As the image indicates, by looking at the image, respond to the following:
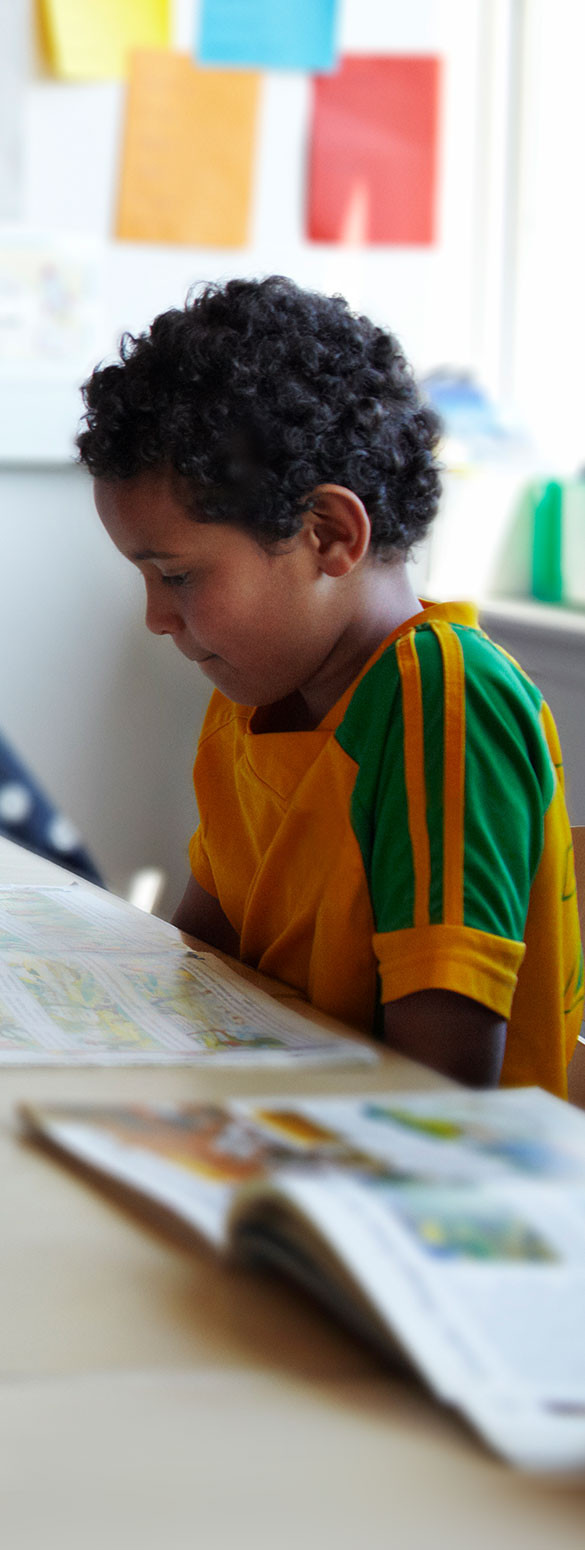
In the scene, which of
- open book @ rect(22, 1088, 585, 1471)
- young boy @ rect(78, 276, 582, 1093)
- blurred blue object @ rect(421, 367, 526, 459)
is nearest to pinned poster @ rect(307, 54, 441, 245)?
blurred blue object @ rect(421, 367, 526, 459)

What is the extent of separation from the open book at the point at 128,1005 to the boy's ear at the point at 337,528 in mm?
254

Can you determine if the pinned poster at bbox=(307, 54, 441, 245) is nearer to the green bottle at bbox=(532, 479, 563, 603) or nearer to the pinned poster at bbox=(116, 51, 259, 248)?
the pinned poster at bbox=(116, 51, 259, 248)

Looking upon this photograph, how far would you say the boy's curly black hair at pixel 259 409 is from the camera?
Result: 0.92 m

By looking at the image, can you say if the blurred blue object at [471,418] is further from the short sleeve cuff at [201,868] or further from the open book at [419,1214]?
the open book at [419,1214]

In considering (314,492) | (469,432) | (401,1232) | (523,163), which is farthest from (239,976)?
(523,163)

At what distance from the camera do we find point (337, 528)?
96 centimetres

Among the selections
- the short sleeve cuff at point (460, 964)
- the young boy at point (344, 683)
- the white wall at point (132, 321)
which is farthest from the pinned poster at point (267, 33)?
the short sleeve cuff at point (460, 964)

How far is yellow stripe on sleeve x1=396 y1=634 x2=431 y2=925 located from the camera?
0.81 meters

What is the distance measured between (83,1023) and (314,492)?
362 millimetres

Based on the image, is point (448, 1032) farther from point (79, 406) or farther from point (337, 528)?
point (79, 406)

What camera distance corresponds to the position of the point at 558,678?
5.85 feet

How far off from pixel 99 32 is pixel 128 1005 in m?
1.71

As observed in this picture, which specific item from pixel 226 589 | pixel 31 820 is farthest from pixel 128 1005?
pixel 31 820

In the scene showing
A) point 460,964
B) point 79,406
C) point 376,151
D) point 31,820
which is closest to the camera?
point 460,964
